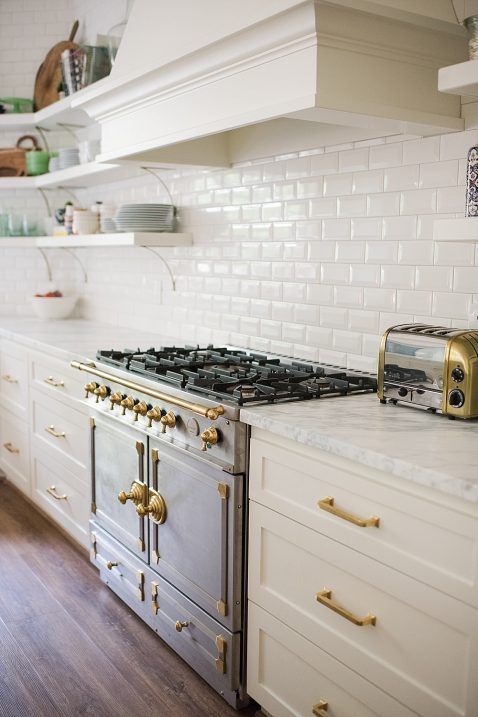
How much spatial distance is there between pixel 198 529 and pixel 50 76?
3652 millimetres

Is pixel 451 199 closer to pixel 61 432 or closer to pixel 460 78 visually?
pixel 460 78

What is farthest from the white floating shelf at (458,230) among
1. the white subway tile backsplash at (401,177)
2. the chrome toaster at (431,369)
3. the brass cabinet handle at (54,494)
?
the brass cabinet handle at (54,494)

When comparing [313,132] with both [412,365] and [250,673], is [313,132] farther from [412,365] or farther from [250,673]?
[250,673]

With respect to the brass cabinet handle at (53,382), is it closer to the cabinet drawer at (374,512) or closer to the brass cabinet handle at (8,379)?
the brass cabinet handle at (8,379)

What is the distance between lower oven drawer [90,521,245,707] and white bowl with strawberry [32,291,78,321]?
6.77 feet

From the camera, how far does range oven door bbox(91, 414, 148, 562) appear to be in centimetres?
286

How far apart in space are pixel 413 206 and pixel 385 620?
4.50 feet

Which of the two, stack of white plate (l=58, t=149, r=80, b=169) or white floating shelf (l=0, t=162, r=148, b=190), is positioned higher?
stack of white plate (l=58, t=149, r=80, b=169)

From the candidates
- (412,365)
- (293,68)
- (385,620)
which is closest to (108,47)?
(293,68)

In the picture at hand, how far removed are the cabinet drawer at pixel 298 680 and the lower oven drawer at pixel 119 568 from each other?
72 centimetres

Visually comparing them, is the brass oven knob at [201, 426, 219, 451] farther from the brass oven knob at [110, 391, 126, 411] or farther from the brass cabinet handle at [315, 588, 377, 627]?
the brass oven knob at [110, 391, 126, 411]

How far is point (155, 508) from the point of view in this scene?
2.73 metres

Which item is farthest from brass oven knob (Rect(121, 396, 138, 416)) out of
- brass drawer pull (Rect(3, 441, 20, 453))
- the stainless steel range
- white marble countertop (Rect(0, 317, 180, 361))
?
brass drawer pull (Rect(3, 441, 20, 453))

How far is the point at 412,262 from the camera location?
2.58 m
